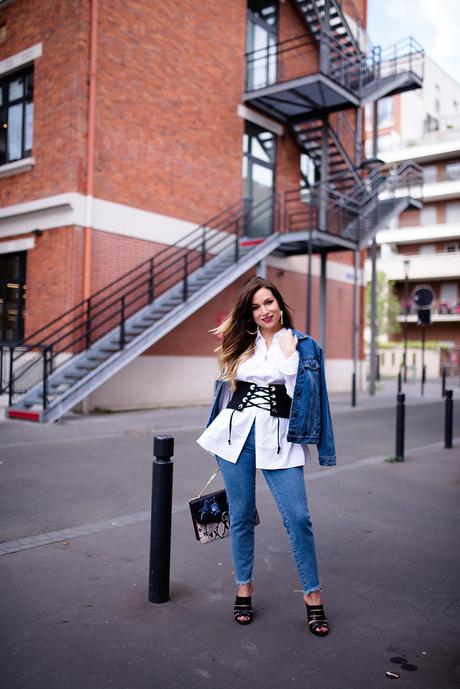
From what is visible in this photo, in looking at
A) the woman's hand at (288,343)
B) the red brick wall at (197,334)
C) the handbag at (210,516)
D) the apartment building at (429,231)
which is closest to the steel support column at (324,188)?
the red brick wall at (197,334)

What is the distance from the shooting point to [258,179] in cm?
1866

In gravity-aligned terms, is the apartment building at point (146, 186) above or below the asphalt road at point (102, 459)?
above

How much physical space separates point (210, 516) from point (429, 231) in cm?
5015

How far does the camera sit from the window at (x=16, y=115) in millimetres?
14906

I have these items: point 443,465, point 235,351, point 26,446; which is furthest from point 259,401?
point 26,446

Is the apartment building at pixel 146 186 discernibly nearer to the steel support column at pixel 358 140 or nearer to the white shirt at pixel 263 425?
the steel support column at pixel 358 140

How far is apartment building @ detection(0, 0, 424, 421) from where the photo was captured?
13336 millimetres

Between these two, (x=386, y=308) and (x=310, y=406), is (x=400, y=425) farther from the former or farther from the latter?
(x=386, y=308)

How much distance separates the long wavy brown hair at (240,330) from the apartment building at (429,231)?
44.2 meters

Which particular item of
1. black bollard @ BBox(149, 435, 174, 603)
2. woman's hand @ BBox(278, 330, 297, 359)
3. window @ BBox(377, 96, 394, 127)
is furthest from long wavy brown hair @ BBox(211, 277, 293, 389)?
window @ BBox(377, 96, 394, 127)

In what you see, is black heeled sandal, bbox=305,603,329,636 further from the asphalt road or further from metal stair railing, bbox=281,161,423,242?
metal stair railing, bbox=281,161,423,242

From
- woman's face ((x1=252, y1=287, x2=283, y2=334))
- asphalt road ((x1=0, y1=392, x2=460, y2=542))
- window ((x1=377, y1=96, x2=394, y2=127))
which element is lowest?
asphalt road ((x1=0, y1=392, x2=460, y2=542))

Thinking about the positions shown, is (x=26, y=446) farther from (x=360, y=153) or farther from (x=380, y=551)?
(x=360, y=153)

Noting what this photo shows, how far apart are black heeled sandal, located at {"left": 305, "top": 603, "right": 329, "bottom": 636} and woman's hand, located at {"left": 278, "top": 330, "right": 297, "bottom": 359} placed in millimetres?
1321
